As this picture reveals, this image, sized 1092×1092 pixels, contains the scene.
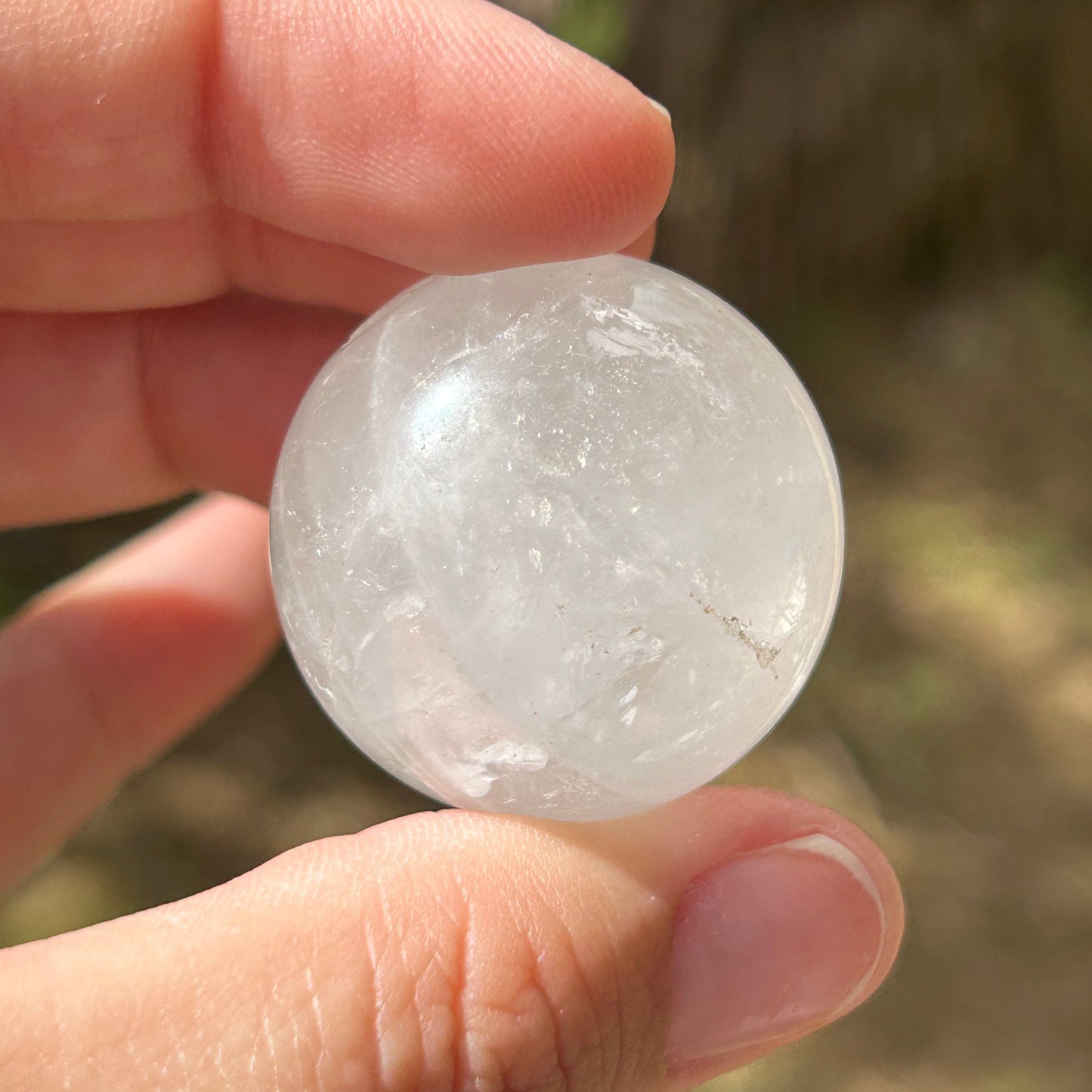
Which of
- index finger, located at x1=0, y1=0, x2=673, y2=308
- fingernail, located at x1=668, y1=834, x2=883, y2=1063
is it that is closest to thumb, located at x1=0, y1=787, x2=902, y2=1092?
fingernail, located at x1=668, y1=834, x2=883, y2=1063

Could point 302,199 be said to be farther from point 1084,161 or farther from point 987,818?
point 1084,161

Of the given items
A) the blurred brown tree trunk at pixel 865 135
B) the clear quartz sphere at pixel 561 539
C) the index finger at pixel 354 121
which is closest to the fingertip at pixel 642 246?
the index finger at pixel 354 121

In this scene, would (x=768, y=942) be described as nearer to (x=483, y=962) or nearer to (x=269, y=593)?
(x=483, y=962)

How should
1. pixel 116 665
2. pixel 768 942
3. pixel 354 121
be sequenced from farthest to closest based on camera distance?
1. pixel 116 665
2. pixel 354 121
3. pixel 768 942

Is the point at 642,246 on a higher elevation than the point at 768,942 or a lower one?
higher

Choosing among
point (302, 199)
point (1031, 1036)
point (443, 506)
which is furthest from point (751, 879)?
point (1031, 1036)

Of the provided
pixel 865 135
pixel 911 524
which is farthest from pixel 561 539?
pixel 865 135
